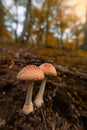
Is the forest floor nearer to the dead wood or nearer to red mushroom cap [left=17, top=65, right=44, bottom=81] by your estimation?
the dead wood

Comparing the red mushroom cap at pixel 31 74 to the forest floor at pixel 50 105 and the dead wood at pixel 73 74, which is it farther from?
the dead wood at pixel 73 74

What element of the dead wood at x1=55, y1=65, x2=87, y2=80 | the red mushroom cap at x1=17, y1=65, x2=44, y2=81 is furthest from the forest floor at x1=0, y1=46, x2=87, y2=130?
the red mushroom cap at x1=17, y1=65, x2=44, y2=81

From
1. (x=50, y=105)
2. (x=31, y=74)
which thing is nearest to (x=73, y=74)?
(x=50, y=105)

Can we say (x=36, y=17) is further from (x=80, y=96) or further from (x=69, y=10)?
(x=80, y=96)

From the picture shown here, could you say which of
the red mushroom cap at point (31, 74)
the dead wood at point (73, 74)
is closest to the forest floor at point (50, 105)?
the dead wood at point (73, 74)

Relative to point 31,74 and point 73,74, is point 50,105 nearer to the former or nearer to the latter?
point 31,74

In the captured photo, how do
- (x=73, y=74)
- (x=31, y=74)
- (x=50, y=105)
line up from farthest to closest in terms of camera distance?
(x=73, y=74)
(x=50, y=105)
(x=31, y=74)

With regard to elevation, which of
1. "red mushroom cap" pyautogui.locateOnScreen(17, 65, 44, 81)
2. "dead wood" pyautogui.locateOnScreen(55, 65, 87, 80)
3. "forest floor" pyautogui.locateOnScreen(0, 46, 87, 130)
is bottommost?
"forest floor" pyautogui.locateOnScreen(0, 46, 87, 130)

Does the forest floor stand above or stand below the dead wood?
below

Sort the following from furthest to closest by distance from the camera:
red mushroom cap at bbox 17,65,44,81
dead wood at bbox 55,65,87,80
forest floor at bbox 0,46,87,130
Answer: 1. dead wood at bbox 55,65,87,80
2. forest floor at bbox 0,46,87,130
3. red mushroom cap at bbox 17,65,44,81

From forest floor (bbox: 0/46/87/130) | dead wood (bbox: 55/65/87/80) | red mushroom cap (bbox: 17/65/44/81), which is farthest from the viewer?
dead wood (bbox: 55/65/87/80)

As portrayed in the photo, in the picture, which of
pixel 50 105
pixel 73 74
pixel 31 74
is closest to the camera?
pixel 31 74

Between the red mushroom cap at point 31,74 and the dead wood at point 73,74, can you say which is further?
the dead wood at point 73,74
